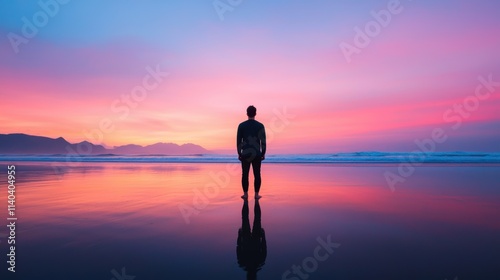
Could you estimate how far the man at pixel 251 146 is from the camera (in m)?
7.03

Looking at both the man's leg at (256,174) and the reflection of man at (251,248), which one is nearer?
the reflection of man at (251,248)

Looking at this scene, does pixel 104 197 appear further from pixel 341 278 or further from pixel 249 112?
pixel 341 278

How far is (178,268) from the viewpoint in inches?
103

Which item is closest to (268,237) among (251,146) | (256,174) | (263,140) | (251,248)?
(251,248)

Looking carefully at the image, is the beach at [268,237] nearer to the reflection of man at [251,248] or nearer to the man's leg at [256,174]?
the reflection of man at [251,248]

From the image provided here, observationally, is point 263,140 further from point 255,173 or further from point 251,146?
point 255,173

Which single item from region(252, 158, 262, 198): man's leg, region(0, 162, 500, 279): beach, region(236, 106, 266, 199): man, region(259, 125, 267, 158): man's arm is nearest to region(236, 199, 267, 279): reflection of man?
region(0, 162, 500, 279): beach

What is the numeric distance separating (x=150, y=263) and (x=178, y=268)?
12.9 inches

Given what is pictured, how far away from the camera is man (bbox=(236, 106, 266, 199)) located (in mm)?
7031

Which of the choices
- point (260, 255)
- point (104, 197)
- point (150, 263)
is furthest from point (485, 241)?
point (104, 197)

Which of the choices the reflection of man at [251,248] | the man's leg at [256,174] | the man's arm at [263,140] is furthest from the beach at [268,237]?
the man's arm at [263,140]

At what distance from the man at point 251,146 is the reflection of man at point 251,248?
2470mm

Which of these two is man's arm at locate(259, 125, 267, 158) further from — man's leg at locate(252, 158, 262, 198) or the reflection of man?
the reflection of man

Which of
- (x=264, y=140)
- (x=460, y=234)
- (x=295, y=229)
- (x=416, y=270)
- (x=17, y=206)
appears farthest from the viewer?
(x=264, y=140)
